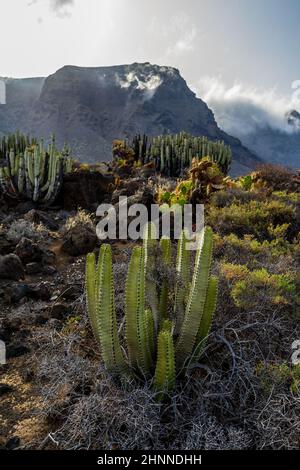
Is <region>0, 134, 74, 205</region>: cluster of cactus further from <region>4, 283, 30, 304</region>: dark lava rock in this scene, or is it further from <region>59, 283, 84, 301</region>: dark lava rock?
<region>59, 283, 84, 301</region>: dark lava rock

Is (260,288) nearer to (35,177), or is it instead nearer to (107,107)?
(35,177)

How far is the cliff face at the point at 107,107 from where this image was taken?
67375 millimetres

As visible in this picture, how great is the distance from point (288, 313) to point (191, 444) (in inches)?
84.0

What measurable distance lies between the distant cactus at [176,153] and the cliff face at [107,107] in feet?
138

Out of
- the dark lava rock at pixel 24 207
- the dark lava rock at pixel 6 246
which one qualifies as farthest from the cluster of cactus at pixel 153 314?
the dark lava rock at pixel 24 207

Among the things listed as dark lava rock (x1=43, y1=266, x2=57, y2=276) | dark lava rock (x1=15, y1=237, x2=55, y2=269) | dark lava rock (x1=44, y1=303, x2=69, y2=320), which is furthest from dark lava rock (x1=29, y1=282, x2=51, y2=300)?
dark lava rock (x1=15, y1=237, x2=55, y2=269)

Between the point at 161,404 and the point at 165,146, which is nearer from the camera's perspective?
the point at 161,404

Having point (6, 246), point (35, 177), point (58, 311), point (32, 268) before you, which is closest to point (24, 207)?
point (35, 177)

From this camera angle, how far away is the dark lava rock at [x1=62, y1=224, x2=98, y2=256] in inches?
285

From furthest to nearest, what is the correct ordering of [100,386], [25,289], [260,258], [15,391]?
[260,258] → [25,289] → [15,391] → [100,386]
